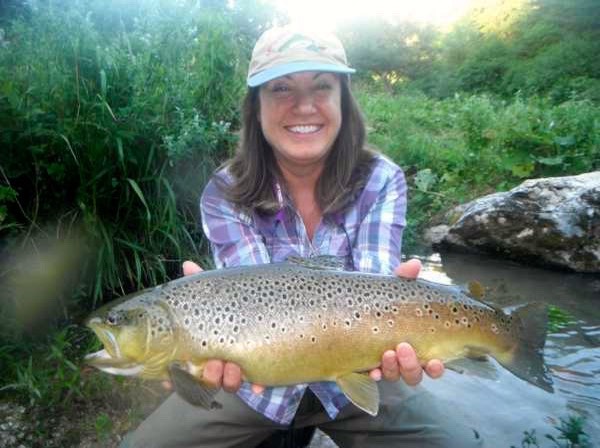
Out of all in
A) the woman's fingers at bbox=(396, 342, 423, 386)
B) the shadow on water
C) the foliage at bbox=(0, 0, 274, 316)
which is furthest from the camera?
the foliage at bbox=(0, 0, 274, 316)

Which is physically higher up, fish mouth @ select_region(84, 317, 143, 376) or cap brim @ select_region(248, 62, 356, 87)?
cap brim @ select_region(248, 62, 356, 87)

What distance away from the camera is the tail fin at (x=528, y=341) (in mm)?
2193

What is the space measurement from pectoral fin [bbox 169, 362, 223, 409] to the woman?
385 millimetres

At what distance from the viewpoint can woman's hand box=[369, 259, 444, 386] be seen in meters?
2.10

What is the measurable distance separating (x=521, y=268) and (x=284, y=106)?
4217 mm

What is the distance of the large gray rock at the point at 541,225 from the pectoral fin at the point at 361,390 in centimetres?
428

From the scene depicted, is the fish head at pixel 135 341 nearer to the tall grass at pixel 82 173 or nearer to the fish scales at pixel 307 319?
the fish scales at pixel 307 319

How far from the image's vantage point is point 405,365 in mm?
2111

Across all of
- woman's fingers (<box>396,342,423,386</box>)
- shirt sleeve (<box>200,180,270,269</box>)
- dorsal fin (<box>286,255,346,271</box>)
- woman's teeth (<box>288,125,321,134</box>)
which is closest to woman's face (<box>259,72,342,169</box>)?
woman's teeth (<box>288,125,321,134</box>)

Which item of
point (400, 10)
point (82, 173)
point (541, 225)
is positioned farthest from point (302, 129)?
point (400, 10)

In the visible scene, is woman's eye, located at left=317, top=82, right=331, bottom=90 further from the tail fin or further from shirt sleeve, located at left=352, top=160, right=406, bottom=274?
the tail fin

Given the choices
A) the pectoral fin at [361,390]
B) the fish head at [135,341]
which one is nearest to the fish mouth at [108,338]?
the fish head at [135,341]

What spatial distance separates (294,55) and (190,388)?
1506 millimetres

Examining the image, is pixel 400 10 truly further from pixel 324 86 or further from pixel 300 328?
pixel 300 328
